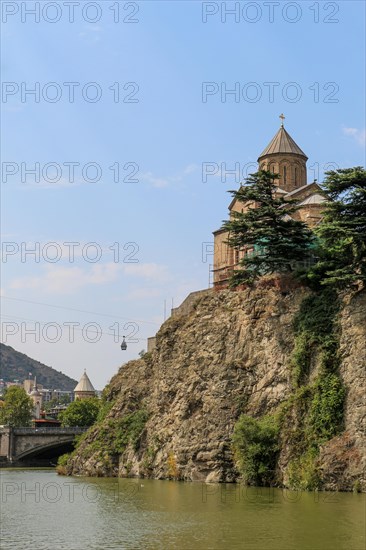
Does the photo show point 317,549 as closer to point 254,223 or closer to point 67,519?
point 67,519

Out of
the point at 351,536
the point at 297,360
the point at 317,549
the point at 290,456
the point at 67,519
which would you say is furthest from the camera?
the point at 297,360

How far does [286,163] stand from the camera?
189 feet

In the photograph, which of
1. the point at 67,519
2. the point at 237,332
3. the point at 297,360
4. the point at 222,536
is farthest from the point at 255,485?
the point at 222,536

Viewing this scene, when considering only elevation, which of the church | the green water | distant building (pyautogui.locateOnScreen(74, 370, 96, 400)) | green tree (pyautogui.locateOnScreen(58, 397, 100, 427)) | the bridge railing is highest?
the church

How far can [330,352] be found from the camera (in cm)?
3584

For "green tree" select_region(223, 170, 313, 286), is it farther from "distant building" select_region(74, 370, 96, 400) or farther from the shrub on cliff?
"distant building" select_region(74, 370, 96, 400)

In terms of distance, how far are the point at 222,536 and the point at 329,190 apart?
20.7m

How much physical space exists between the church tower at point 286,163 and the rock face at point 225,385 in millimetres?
14894

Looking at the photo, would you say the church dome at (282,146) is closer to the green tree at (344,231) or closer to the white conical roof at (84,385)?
the green tree at (344,231)

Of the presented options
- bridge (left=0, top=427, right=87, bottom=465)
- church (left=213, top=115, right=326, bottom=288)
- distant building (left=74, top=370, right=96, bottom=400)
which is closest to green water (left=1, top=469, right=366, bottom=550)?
church (left=213, top=115, right=326, bottom=288)

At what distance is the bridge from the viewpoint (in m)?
65.8

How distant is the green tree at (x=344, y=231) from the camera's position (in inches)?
1409

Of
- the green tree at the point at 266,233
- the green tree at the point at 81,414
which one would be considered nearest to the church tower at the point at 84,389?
the green tree at the point at 81,414

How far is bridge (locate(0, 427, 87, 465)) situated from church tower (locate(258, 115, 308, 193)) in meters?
27.9
